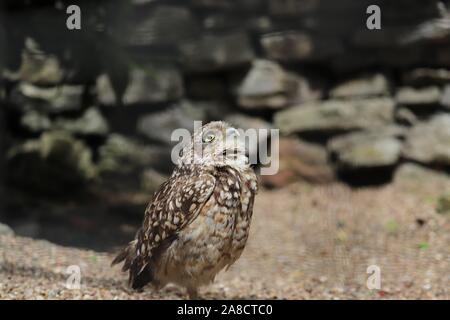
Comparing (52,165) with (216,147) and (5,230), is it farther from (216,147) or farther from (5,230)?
(216,147)

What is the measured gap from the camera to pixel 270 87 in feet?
16.1

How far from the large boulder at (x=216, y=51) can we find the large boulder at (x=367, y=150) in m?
0.89

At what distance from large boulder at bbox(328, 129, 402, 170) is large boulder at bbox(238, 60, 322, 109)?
453 mm

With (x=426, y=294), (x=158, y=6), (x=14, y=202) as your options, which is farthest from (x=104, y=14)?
(x=426, y=294)

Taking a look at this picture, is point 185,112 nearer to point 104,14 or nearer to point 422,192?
point 104,14

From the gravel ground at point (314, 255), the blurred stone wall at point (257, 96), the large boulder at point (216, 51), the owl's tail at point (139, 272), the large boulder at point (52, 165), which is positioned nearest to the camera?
the owl's tail at point (139, 272)

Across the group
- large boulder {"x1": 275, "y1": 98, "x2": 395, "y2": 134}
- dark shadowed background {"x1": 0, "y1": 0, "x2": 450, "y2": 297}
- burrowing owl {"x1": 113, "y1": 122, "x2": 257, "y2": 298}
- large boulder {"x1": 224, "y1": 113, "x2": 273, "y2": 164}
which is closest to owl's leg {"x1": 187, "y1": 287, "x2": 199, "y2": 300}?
burrowing owl {"x1": 113, "y1": 122, "x2": 257, "y2": 298}

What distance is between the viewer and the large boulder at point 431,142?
468 cm

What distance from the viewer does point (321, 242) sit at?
13.0ft

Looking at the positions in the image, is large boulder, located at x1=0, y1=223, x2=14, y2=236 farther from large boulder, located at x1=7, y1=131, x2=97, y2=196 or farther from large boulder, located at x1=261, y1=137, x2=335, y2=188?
large boulder, located at x1=261, y1=137, x2=335, y2=188

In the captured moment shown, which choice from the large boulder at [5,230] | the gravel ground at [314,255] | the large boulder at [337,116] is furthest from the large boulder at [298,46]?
the large boulder at [5,230]

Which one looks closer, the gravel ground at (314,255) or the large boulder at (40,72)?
the gravel ground at (314,255)

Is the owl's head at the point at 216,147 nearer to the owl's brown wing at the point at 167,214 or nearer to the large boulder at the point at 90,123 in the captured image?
the owl's brown wing at the point at 167,214

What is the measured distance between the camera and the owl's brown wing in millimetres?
2467
